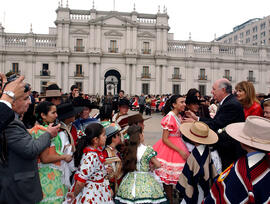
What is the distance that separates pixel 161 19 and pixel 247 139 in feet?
107

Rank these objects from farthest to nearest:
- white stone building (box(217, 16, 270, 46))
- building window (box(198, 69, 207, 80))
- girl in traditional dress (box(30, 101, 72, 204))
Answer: white stone building (box(217, 16, 270, 46)) → building window (box(198, 69, 207, 80)) → girl in traditional dress (box(30, 101, 72, 204))

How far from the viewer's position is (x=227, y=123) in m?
3.80

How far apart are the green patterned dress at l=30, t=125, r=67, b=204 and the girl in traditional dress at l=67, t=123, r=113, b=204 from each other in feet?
0.47

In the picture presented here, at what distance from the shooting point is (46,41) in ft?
101

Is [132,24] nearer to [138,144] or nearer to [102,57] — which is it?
[102,57]

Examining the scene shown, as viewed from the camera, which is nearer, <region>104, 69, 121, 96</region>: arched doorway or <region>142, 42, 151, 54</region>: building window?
<region>142, 42, 151, 54</region>: building window

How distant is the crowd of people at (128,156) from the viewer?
1995 millimetres

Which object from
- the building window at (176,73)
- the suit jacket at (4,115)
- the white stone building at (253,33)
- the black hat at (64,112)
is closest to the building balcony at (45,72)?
the building window at (176,73)

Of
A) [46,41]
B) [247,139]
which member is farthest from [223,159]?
[46,41]

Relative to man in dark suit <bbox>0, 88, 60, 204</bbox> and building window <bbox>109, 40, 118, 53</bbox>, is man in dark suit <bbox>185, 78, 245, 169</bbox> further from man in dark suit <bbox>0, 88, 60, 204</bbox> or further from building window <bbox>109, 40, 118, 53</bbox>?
building window <bbox>109, 40, 118, 53</bbox>

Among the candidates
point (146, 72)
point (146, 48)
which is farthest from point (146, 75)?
point (146, 48)

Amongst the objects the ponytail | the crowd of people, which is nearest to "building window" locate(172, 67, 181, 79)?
the crowd of people

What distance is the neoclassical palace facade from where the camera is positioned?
3044 centimetres

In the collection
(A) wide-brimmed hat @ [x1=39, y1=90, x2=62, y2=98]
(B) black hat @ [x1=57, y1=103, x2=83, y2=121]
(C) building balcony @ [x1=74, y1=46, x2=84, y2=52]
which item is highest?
(C) building balcony @ [x1=74, y1=46, x2=84, y2=52]
